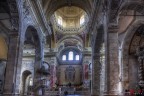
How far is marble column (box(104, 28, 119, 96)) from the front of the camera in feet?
38.8

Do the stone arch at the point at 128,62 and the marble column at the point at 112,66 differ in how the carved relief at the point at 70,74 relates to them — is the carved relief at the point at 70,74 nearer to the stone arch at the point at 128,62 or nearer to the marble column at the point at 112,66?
the stone arch at the point at 128,62

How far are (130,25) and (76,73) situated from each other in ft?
78.6

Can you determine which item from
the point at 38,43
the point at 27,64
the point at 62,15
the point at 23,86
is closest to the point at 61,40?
the point at 62,15

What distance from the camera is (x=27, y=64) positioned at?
31.6 meters

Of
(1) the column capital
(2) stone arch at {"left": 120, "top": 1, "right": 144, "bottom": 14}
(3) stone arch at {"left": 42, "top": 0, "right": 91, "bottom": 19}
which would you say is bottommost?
(1) the column capital

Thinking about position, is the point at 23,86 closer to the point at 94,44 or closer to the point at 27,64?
the point at 27,64

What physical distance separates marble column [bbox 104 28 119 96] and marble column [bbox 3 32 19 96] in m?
5.67

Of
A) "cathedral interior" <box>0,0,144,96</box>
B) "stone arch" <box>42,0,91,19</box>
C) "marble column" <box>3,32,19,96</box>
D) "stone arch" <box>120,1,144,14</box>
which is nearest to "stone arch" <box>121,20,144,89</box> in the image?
"cathedral interior" <box>0,0,144,96</box>

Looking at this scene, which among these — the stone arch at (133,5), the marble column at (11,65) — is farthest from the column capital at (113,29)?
the marble column at (11,65)

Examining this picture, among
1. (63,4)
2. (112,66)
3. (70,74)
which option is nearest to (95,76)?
(112,66)

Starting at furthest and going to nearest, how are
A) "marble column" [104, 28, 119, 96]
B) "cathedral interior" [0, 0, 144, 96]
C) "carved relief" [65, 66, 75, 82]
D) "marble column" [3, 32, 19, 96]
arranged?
1. "carved relief" [65, 66, 75, 82]
2. "cathedral interior" [0, 0, 144, 96]
3. "marble column" [3, 32, 19, 96]
4. "marble column" [104, 28, 119, 96]

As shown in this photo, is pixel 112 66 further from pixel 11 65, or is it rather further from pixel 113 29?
pixel 11 65

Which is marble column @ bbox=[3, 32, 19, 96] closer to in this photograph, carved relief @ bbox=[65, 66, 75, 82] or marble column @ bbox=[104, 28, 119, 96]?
marble column @ bbox=[104, 28, 119, 96]

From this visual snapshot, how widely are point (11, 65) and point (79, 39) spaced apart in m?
21.7
